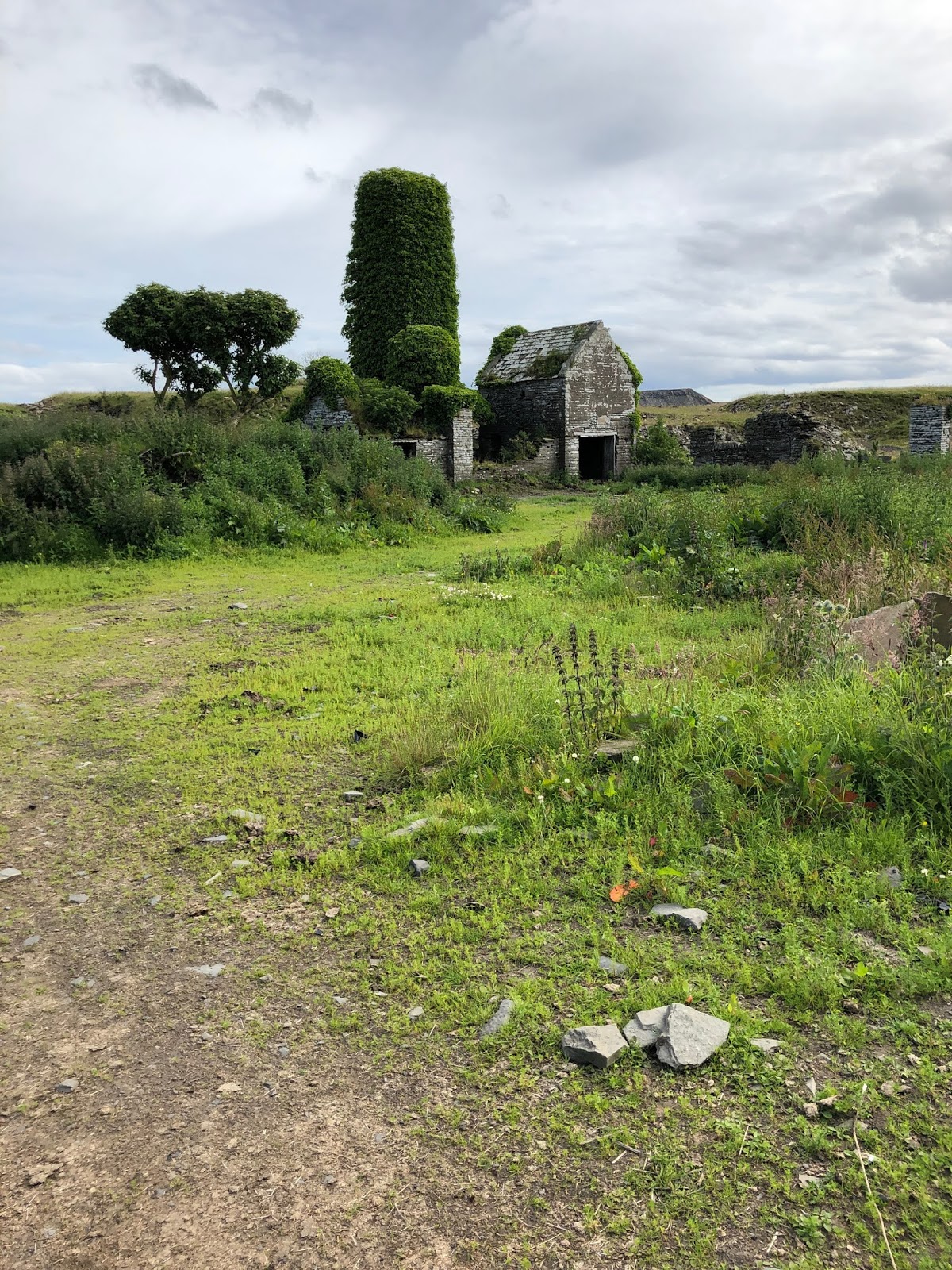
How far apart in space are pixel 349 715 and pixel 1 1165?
3.81m

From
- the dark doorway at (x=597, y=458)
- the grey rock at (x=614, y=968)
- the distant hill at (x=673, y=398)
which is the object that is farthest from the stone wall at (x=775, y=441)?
the distant hill at (x=673, y=398)

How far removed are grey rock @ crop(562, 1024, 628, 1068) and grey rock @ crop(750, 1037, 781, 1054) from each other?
43 centimetres

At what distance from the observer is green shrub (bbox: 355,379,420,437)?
24422 millimetres

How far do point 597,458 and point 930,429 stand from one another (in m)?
11.4

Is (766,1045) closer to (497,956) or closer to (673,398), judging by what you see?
(497,956)

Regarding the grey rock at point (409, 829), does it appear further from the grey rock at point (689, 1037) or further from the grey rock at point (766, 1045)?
the grey rock at point (766, 1045)

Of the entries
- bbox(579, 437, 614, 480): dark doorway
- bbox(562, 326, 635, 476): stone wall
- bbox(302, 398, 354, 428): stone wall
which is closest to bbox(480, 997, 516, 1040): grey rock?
bbox(302, 398, 354, 428): stone wall

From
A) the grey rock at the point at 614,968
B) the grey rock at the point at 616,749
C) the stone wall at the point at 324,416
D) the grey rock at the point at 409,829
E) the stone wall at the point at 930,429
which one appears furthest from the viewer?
the stone wall at the point at 930,429

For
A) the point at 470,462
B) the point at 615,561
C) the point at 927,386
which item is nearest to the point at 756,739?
the point at 615,561

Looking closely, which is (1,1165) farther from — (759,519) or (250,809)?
(759,519)

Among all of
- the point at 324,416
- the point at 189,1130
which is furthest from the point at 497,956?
the point at 324,416

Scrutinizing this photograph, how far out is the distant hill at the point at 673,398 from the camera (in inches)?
3241

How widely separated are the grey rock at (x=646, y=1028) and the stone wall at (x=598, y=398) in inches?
1070

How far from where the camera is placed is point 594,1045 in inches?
108
